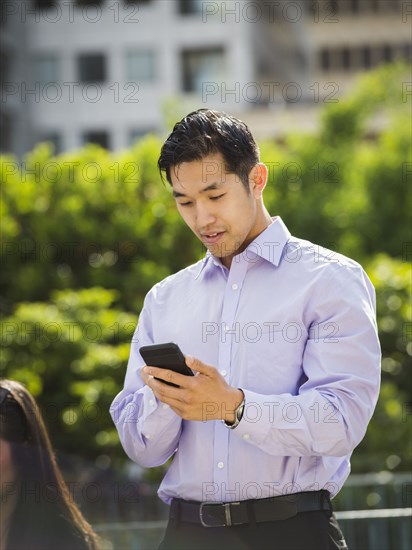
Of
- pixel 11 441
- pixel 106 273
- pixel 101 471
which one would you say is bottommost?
pixel 101 471

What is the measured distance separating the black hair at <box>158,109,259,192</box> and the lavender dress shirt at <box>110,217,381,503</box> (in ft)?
0.69

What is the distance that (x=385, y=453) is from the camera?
799 centimetres

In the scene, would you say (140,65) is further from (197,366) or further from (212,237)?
(197,366)

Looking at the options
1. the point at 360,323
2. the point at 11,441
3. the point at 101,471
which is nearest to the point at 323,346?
the point at 360,323

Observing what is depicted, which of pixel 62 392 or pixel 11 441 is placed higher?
pixel 11 441

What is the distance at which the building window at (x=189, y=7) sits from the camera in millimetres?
38219

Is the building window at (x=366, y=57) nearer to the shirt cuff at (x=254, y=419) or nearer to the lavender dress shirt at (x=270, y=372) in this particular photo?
the lavender dress shirt at (x=270, y=372)

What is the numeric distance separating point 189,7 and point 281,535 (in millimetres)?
37400

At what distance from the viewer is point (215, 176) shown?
111 inches

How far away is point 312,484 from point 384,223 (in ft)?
25.3

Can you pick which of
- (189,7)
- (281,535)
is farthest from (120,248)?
(189,7)

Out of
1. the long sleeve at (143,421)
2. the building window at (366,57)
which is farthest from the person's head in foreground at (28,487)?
the building window at (366,57)

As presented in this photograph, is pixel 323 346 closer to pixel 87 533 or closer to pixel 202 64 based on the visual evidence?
pixel 87 533

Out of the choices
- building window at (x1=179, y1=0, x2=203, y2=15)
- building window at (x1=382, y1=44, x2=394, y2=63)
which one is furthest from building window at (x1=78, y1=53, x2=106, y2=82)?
building window at (x1=382, y1=44, x2=394, y2=63)
